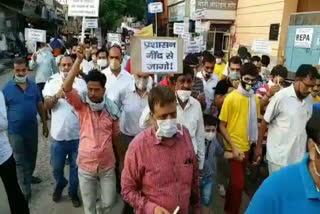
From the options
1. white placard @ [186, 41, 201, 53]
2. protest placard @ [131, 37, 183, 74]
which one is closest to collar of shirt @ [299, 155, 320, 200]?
protest placard @ [131, 37, 183, 74]

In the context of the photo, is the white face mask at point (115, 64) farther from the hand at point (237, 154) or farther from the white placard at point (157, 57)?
the hand at point (237, 154)

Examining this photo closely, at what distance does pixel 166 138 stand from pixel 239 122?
188 centimetres

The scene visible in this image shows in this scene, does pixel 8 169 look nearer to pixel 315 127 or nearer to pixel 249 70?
pixel 249 70

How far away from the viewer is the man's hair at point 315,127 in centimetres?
145

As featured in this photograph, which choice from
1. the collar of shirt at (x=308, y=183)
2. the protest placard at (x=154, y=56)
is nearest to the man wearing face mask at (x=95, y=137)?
the protest placard at (x=154, y=56)

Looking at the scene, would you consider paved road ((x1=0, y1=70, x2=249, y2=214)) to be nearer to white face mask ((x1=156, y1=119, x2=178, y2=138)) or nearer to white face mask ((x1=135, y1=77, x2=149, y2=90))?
white face mask ((x1=135, y1=77, x2=149, y2=90))

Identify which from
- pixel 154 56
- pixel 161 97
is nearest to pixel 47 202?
pixel 154 56

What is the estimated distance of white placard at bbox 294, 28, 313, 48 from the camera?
8.44 meters

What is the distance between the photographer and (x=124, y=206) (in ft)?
14.8

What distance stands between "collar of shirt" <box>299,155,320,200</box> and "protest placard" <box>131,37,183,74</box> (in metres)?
2.56

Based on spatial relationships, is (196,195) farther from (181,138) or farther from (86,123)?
(86,123)

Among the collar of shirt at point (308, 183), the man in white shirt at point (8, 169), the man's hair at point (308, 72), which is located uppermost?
the man's hair at point (308, 72)

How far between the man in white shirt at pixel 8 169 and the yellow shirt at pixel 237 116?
7.77ft

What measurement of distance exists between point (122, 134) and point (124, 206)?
980 millimetres
